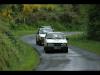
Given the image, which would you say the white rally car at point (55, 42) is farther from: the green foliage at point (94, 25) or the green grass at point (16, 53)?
the green foliage at point (94, 25)

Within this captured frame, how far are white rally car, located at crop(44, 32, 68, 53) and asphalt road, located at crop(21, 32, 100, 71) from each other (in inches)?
11.1

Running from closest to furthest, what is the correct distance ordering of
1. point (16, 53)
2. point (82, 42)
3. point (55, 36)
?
point (82, 42) < point (16, 53) < point (55, 36)

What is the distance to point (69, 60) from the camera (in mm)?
13156

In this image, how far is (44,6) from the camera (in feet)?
41.7

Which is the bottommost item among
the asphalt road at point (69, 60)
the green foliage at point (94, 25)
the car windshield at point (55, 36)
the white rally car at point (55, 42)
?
the asphalt road at point (69, 60)

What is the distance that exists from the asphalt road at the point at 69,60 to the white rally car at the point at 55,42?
11.1 inches

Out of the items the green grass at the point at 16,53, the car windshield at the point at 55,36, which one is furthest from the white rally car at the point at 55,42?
the green grass at the point at 16,53

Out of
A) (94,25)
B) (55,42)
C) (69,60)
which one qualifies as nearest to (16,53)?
(55,42)

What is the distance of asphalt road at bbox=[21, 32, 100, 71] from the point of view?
12805 mm

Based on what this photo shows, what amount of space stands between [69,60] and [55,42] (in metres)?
1.70

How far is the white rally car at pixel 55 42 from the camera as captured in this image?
13.8 metres

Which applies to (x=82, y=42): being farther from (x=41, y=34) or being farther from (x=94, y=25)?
(x=41, y=34)
